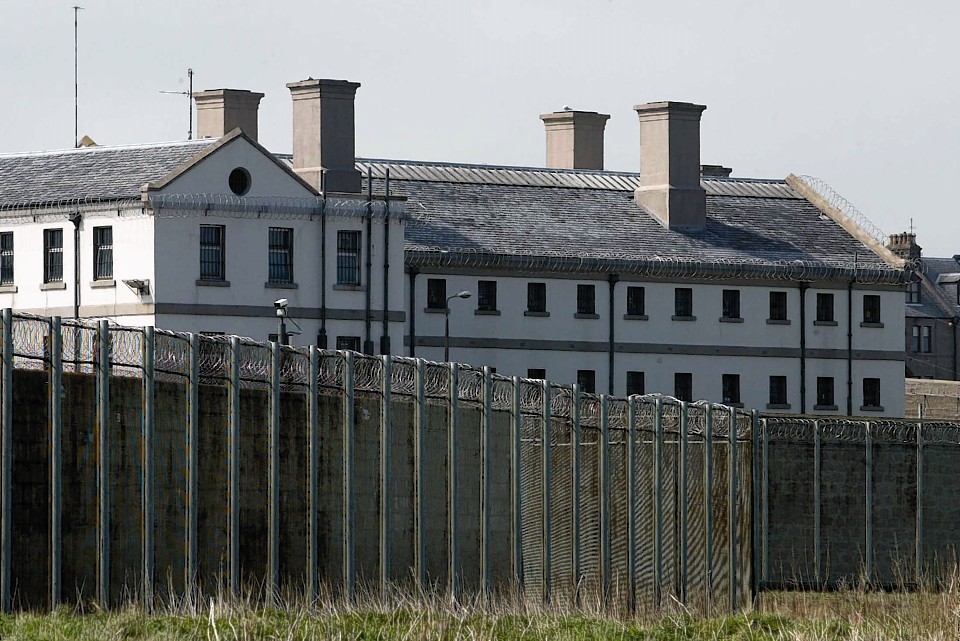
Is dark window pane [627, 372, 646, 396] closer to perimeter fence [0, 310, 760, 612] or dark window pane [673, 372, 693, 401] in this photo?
dark window pane [673, 372, 693, 401]

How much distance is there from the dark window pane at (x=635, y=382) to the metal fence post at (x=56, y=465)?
45244mm

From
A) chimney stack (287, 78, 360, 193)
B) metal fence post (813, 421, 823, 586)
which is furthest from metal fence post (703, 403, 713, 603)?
chimney stack (287, 78, 360, 193)

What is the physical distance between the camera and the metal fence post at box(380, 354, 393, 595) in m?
22.0

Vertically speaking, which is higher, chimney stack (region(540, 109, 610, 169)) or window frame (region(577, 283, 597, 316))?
chimney stack (region(540, 109, 610, 169))

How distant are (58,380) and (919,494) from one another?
27.1m

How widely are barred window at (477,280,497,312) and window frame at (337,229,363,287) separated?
5788mm

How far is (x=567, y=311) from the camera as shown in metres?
62.1

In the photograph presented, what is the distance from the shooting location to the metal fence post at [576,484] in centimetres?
2495

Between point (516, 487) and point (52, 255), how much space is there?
105ft

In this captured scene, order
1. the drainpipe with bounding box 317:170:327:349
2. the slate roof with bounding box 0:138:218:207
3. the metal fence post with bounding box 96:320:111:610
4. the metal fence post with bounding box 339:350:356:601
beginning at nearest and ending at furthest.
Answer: the metal fence post with bounding box 96:320:111:610 → the metal fence post with bounding box 339:350:356:601 → the slate roof with bounding box 0:138:218:207 → the drainpipe with bounding box 317:170:327:349

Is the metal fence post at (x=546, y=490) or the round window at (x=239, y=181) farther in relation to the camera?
the round window at (x=239, y=181)

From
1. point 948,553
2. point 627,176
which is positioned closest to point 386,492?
point 948,553

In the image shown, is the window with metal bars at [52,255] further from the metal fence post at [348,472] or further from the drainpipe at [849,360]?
the metal fence post at [348,472]

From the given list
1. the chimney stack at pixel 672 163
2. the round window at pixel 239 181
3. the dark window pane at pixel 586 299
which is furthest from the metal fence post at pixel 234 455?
the chimney stack at pixel 672 163
